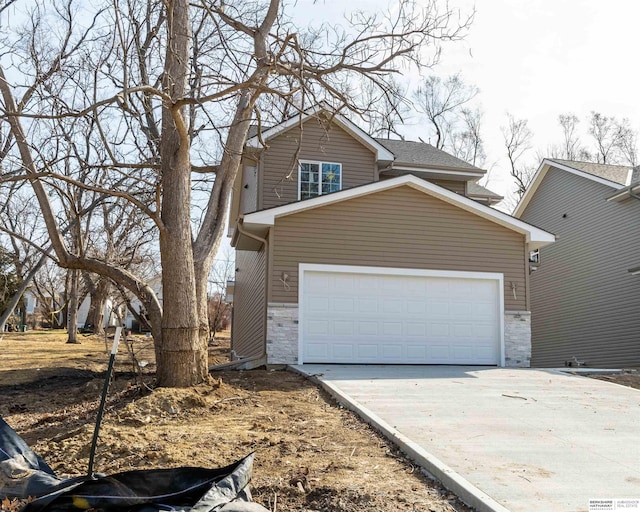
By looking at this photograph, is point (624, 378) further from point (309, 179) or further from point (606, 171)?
point (606, 171)

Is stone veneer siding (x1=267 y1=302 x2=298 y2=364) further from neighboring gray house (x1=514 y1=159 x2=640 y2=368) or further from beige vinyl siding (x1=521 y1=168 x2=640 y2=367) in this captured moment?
beige vinyl siding (x1=521 y1=168 x2=640 y2=367)

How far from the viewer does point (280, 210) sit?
11.8m

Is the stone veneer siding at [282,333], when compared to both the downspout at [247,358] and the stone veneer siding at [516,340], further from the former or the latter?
the stone veneer siding at [516,340]

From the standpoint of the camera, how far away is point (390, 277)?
41.3ft

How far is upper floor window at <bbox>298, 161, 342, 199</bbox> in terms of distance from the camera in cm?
1523

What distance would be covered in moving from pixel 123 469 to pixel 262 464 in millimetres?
1152

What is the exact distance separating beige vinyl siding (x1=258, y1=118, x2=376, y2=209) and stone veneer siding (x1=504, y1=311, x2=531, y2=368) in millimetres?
5327

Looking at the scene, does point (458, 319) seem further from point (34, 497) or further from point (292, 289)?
point (34, 497)

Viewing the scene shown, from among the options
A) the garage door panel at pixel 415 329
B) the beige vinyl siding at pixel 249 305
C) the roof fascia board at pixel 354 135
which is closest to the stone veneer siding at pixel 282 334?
the beige vinyl siding at pixel 249 305

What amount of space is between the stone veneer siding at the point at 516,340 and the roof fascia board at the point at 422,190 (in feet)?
6.13

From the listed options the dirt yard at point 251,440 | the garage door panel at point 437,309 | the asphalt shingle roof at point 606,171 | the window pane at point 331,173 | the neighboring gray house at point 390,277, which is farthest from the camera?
the asphalt shingle roof at point 606,171

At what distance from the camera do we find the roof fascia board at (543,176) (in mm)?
16916

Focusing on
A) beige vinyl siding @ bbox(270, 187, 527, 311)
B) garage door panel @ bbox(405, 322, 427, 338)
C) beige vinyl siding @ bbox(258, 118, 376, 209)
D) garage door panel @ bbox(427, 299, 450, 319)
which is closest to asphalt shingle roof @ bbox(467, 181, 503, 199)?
beige vinyl siding @ bbox(258, 118, 376, 209)

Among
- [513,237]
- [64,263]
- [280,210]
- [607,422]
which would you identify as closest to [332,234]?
[280,210]
